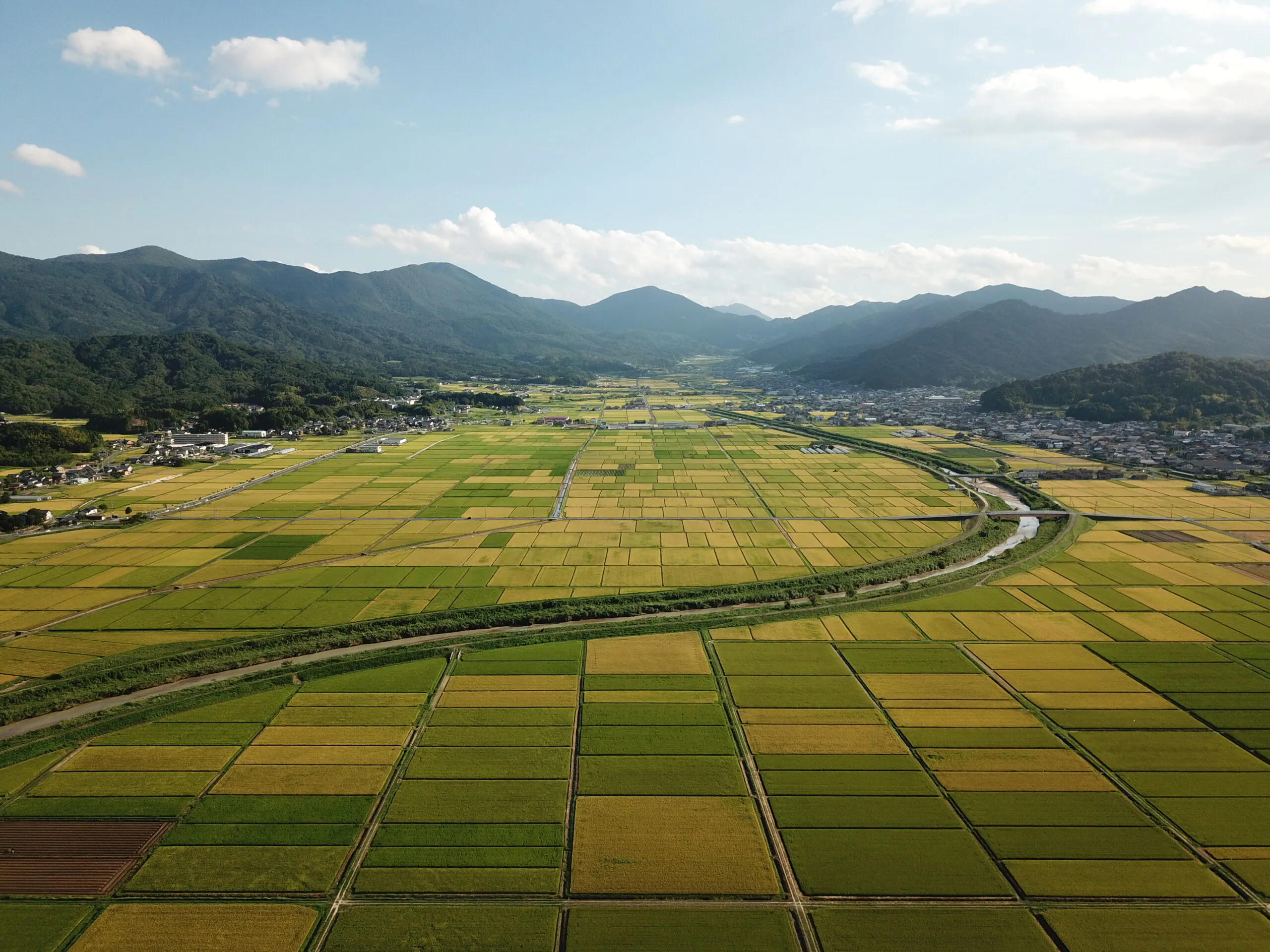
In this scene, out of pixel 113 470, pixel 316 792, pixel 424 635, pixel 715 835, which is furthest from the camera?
pixel 113 470

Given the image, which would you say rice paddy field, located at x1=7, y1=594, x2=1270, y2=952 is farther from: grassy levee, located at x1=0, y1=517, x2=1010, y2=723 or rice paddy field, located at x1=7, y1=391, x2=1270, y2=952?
grassy levee, located at x1=0, y1=517, x2=1010, y2=723

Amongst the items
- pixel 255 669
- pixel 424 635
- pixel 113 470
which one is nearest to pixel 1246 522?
pixel 424 635

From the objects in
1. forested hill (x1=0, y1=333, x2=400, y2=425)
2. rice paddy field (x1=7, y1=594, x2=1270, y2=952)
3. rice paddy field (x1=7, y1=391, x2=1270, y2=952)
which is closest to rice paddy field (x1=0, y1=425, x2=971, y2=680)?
rice paddy field (x1=7, y1=391, x2=1270, y2=952)

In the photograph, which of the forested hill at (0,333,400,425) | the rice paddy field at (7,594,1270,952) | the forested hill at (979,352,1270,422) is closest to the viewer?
the rice paddy field at (7,594,1270,952)

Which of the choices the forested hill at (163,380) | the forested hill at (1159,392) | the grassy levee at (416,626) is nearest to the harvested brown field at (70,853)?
the grassy levee at (416,626)

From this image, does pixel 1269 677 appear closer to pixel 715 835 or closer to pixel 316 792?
pixel 715 835

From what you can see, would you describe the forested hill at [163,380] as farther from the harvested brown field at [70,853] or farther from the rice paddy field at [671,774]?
the harvested brown field at [70,853]
